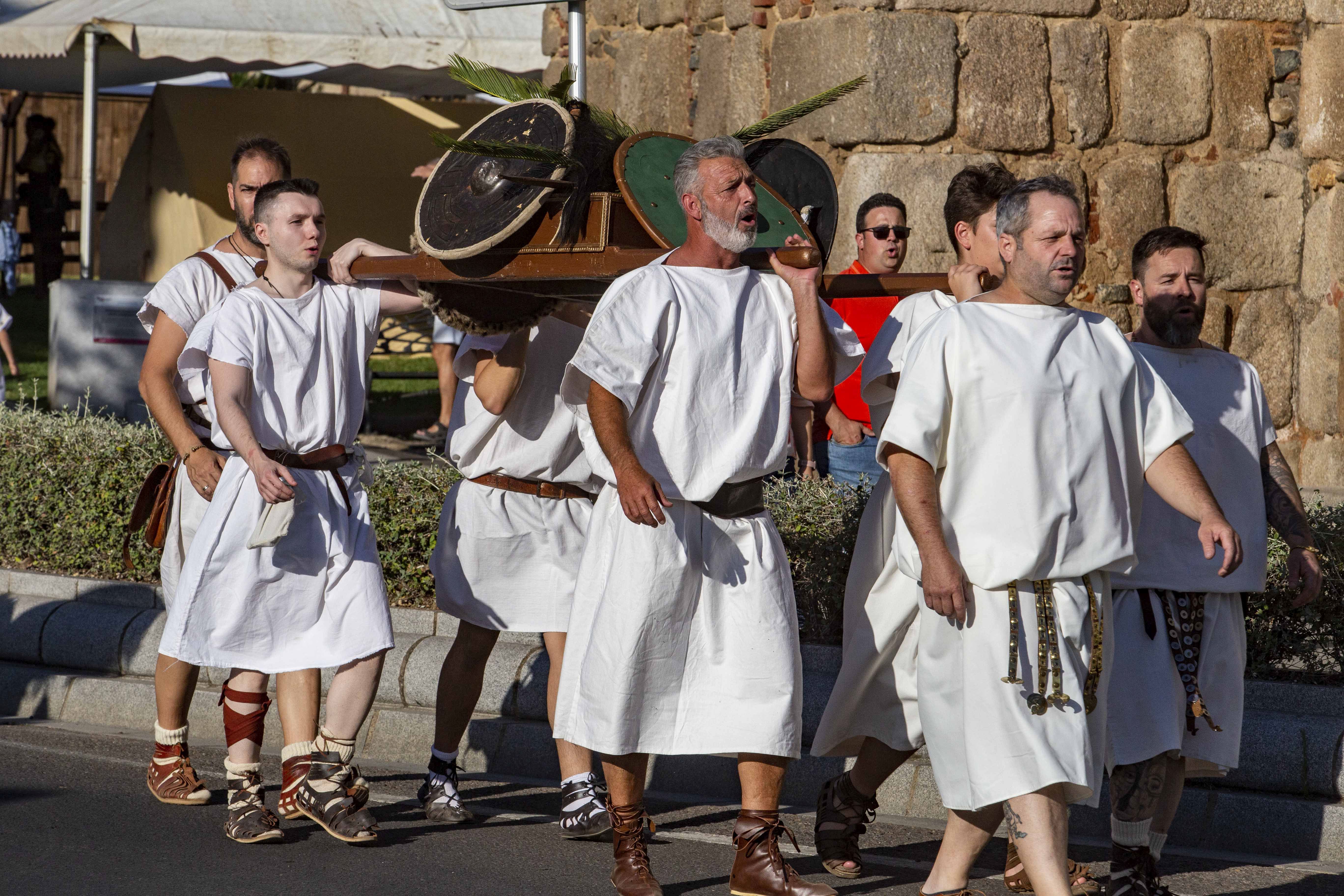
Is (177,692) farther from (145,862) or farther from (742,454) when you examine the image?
(742,454)

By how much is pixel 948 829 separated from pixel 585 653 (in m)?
1.04

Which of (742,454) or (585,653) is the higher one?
(742,454)

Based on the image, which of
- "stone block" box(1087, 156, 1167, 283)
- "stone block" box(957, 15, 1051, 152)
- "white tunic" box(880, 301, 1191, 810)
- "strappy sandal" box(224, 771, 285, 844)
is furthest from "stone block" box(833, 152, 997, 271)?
"strappy sandal" box(224, 771, 285, 844)

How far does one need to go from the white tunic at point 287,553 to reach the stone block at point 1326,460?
17.0 ft

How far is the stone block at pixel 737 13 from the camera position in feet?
26.5

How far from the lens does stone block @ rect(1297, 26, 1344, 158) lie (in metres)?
7.89

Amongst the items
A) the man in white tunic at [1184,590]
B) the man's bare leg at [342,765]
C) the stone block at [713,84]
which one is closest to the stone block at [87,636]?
the man's bare leg at [342,765]

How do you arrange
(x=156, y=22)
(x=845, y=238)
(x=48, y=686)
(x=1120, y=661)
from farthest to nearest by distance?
(x=156, y=22) → (x=845, y=238) → (x=48, y=686) → (x=1120, y=661)

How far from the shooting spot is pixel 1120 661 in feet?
13.5

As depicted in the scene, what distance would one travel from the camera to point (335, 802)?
4.71m

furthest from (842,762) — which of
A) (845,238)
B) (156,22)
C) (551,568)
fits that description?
(156,22)

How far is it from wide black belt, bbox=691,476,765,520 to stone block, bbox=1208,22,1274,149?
15.2 feet

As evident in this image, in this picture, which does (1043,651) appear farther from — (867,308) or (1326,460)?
(1326,460)

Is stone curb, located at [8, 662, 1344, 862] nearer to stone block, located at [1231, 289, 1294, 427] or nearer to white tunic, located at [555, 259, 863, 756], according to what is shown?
white tunic, located at [555, 259, 863, 756]
